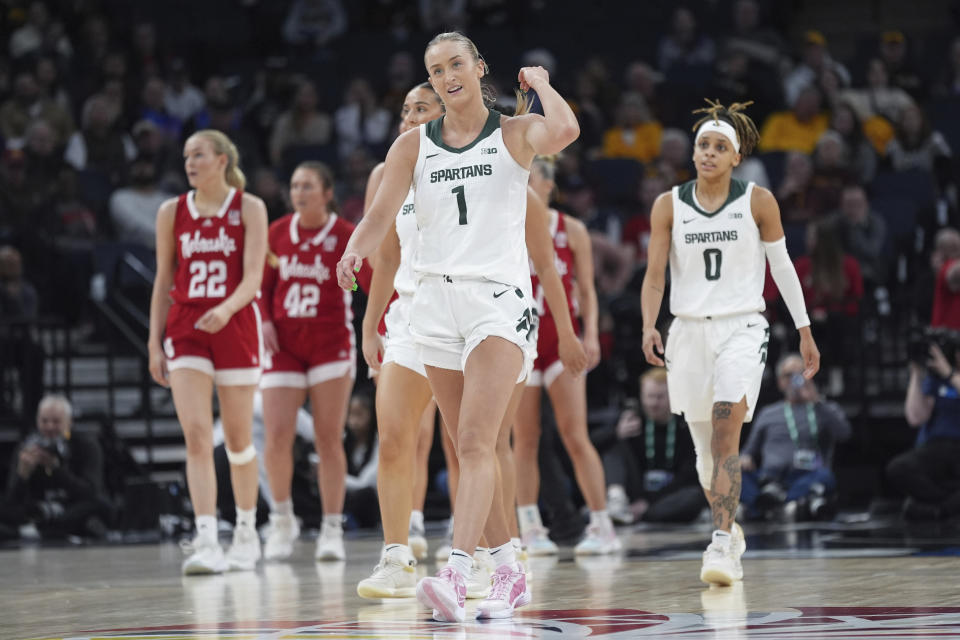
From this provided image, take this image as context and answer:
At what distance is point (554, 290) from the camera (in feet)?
18.3

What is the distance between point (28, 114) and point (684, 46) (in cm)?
662

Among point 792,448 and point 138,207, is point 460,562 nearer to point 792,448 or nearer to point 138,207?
point 792,448

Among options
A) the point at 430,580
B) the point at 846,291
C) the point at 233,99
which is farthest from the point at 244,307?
the point at 233,99

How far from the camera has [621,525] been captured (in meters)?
10.5

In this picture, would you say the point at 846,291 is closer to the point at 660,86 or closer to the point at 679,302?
the point at 660,86

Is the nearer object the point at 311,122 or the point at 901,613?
the point at 901,613

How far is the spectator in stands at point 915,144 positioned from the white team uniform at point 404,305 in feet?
28.1

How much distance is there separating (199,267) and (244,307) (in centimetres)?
29

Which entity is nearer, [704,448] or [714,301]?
[714,301]

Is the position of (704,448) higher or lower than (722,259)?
lower

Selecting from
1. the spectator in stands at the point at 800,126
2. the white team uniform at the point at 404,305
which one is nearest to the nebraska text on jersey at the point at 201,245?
the white team uniform at the point at 404,305

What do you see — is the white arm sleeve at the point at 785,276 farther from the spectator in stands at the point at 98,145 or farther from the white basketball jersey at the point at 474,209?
the spectator in stands at the point at 98,145

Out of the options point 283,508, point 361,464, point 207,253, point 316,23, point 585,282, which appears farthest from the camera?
point 316,23

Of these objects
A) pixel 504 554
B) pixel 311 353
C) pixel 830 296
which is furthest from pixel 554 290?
pixel 830 296
